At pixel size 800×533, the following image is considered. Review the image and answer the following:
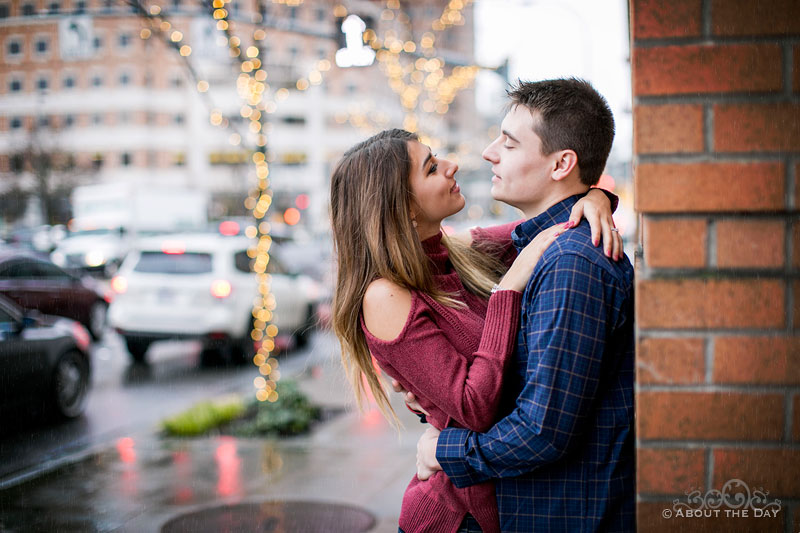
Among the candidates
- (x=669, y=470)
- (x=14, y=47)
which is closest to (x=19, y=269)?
(x=669, y=470)

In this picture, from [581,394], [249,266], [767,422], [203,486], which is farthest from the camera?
[249,266]

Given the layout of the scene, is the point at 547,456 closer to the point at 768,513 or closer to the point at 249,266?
the point at 768,513

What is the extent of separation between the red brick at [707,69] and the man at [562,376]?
50 centimetres

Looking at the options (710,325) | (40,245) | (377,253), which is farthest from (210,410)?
(40,245)

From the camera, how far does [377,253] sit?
2.29 m

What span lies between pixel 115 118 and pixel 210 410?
55.9 m

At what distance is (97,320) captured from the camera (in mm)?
14086

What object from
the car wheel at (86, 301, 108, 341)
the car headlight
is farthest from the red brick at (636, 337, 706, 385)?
the car headlight

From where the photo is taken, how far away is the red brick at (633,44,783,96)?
1.42m

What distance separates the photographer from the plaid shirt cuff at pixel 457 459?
1977 millimetres

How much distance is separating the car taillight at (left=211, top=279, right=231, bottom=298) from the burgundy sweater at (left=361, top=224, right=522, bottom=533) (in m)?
9.59

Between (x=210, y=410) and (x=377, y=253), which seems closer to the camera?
(x=377, y=253)

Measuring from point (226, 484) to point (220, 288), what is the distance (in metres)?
6.03

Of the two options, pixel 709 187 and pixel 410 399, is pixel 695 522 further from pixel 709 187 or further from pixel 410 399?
pixel 410 399
